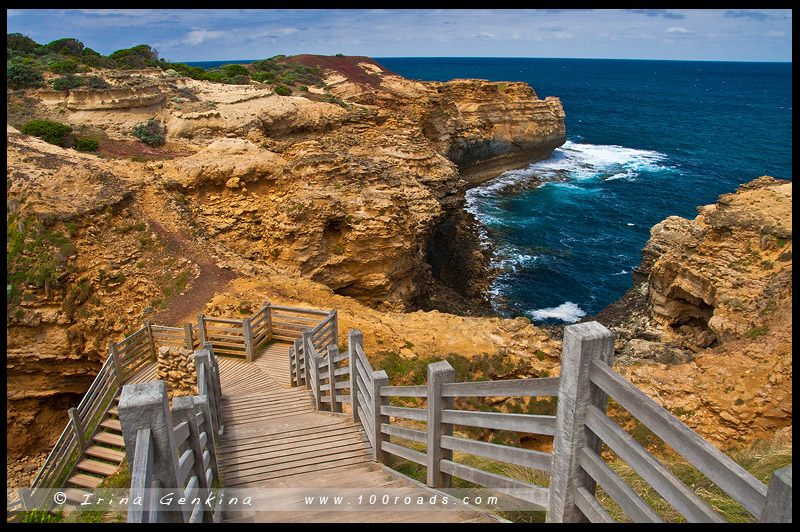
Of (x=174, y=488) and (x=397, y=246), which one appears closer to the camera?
(x=174, y=488)

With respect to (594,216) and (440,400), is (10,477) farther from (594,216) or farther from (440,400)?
(594,216)

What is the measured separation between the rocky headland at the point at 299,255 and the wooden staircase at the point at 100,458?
430 centimetres

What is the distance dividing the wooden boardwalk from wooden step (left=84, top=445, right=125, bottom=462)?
3467 mm

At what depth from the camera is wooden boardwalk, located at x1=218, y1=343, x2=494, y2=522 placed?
485 centimetres

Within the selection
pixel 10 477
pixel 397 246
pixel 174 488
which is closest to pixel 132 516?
pixel 174 488

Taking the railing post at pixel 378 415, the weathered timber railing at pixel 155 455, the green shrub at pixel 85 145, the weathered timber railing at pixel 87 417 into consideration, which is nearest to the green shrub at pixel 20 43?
the green shrub at pixel 85 145

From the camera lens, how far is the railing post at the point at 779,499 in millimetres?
2166

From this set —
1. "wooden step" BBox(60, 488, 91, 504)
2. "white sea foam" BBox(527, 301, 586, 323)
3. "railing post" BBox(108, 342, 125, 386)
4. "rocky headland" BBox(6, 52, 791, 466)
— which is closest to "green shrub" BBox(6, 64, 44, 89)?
"rocky headland" BBox(6, 52, 791, 466)

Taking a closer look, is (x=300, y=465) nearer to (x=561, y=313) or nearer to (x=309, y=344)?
(x=309, y=344)

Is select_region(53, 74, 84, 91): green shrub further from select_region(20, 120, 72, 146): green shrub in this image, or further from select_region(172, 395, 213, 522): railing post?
select_region(172, 395, 213, 522): railing post

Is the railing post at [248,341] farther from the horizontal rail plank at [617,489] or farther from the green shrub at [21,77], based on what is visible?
the green shrub at [21,77]

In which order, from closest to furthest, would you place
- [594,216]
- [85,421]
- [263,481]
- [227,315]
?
[263,481], [85,421], [227,315], [594,216]

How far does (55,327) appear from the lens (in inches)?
624

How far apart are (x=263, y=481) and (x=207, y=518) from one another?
1.50 meters
